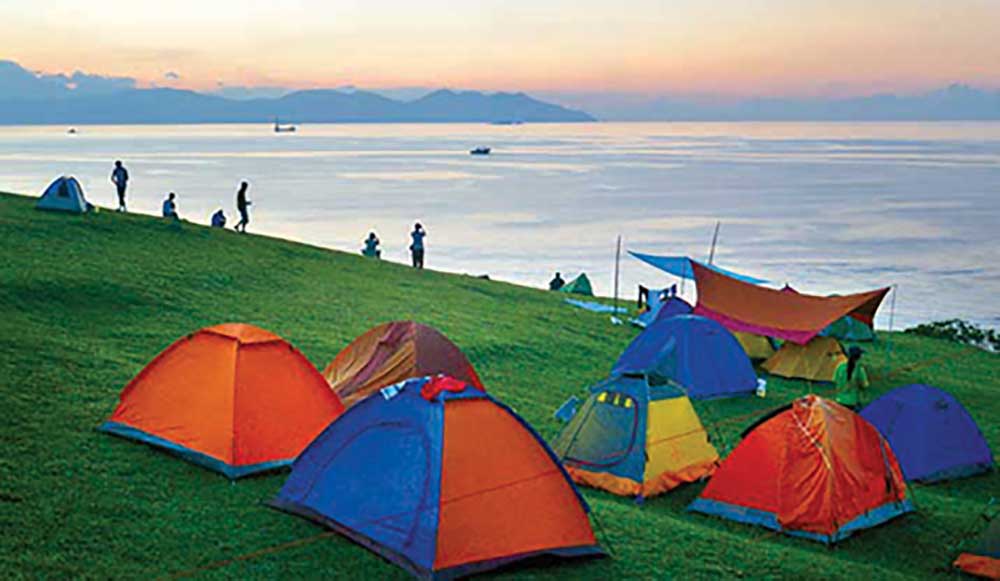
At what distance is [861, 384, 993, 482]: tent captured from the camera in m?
14.0

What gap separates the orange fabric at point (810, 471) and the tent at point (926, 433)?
8.99ft

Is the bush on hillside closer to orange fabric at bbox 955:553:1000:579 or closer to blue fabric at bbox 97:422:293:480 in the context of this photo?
orange fabric at bbox 955:553:1000:579

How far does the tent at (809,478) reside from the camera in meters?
10.8

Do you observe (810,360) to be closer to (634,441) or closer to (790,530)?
(634,441)

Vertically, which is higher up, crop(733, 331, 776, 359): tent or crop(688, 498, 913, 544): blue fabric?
crop(688, 498, 913, 544): blue fabric

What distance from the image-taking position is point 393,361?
14.7m

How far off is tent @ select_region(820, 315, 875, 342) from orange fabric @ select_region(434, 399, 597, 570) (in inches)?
715

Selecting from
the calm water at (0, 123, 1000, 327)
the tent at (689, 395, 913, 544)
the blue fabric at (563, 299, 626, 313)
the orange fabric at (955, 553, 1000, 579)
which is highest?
the tent at (689, 395, 913, 544)

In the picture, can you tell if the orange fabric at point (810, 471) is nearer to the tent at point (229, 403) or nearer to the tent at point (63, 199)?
the tent at point (229, 403)

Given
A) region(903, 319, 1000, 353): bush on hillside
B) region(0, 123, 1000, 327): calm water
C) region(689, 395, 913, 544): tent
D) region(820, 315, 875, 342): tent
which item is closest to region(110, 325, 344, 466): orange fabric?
region(689, 395, 913, 544): tent

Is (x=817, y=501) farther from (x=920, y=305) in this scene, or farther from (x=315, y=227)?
A: (x=315, y=227)

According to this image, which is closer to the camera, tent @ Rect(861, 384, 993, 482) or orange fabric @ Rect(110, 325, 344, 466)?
orange fabric @ Rect(110, 325, 344, 466)

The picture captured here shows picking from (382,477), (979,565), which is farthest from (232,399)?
(979,565)

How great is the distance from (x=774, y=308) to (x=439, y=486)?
12.8 m
